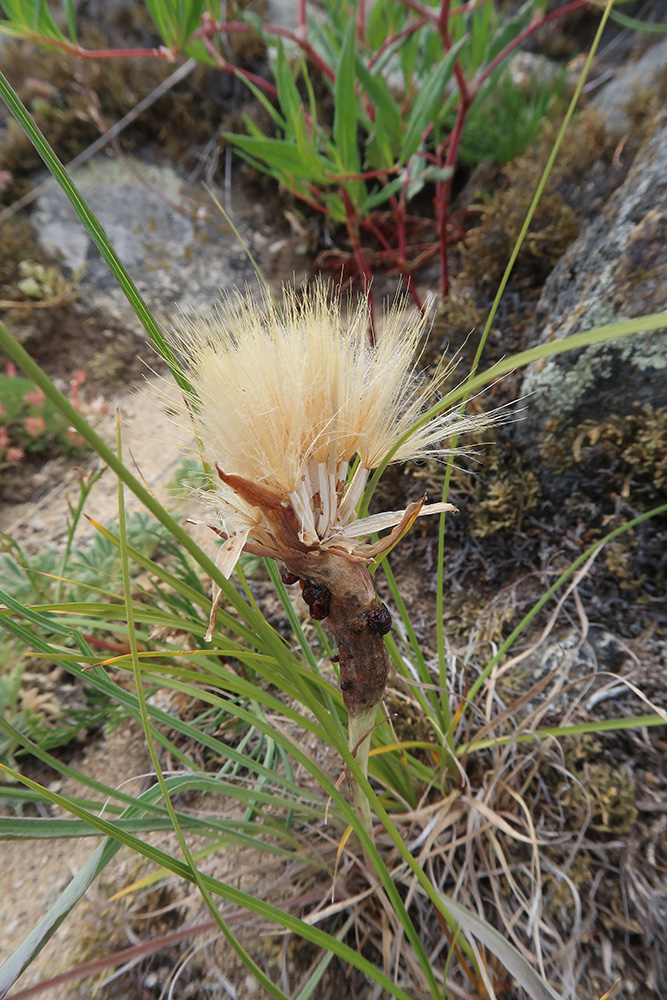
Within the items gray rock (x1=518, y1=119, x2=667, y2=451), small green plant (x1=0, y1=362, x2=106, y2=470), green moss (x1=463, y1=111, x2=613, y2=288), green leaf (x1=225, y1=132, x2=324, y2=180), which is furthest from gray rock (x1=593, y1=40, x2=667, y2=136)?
small green plant (x1=0, y1=362, x2=106, y2=470)

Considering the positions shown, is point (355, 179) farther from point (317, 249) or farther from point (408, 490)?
point (317, 249)

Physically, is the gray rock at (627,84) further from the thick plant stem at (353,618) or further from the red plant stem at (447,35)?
the thick plant stem at (353,618)

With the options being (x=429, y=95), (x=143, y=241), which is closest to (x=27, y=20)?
(x=429, y=95)

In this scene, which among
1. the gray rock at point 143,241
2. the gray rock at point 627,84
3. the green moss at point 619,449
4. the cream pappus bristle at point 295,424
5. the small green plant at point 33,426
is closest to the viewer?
the cream pappus bristle at point 295,424

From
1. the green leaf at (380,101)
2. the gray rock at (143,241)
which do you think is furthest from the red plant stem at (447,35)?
the gray rock at (143,241)

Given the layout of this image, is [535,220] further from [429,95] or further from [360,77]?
[360,77]
